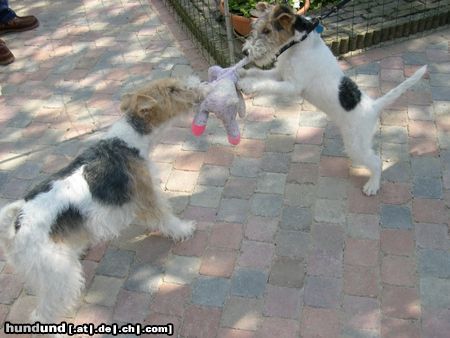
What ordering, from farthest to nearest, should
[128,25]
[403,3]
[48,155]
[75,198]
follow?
1. [128,25]
2. [403,3]
3. [48,155]
4. [75,198]

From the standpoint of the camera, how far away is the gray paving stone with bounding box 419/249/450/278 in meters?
3.75

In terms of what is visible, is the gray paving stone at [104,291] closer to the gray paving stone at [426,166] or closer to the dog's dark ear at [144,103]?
the dog's dark ear at [144,103]

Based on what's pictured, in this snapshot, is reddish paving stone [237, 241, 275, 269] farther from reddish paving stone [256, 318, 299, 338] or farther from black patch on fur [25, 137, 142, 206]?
black patch on fur [25, 137, 142, 206]

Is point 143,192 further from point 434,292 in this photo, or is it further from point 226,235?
point 434,292

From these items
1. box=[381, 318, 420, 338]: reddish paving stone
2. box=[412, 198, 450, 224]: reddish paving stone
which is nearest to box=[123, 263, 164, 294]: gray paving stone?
box=[381, 318, 420, 338]: reddish paving stone

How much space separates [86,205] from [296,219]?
6.14 ft

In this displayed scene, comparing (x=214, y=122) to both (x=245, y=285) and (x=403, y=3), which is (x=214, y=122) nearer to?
(x=245, y=285)

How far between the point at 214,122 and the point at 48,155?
6.12ft

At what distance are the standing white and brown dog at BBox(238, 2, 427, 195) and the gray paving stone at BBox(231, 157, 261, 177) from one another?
92 cm

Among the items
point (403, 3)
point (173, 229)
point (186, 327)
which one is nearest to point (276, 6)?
point (173, 229)

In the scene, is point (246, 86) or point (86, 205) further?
point (246, 86)

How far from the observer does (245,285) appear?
12.5ft

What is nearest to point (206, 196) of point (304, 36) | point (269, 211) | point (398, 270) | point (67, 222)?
point (269, 211)

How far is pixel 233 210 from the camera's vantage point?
443 cm
